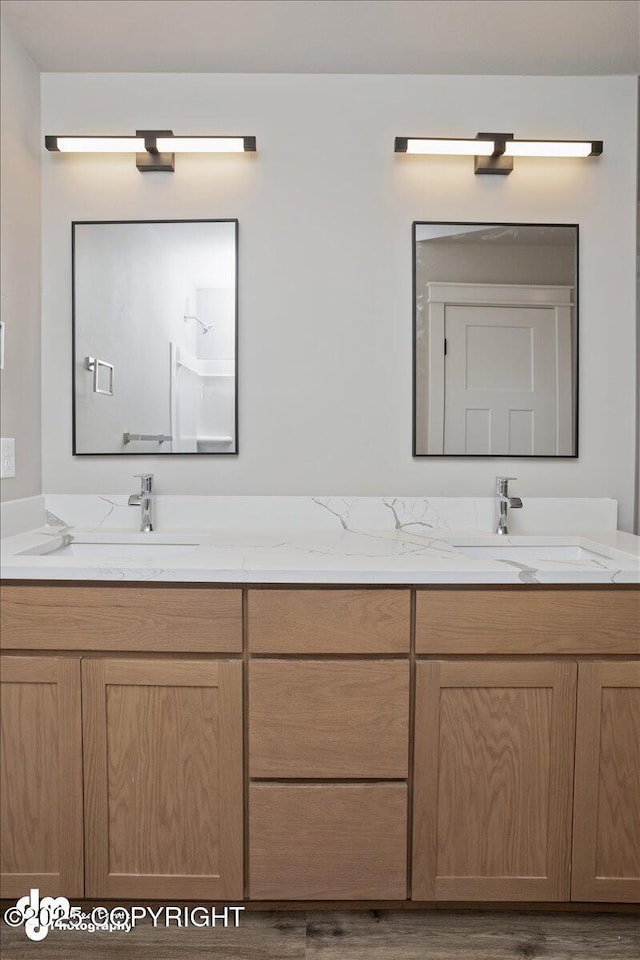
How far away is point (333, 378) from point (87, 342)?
80 centimetres

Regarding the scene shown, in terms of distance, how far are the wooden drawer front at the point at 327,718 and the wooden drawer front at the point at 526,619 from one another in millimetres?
144

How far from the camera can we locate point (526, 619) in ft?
5.13

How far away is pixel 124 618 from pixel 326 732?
1.80 feet

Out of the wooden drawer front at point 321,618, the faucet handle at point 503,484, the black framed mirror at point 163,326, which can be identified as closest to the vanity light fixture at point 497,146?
the black framed mirror at point 163,326

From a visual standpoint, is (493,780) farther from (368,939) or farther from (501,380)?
(501,380)

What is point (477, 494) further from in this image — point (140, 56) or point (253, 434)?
point (140, 56)

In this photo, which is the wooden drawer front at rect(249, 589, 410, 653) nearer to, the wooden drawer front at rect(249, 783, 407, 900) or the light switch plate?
the wooden drawer front at rect(249, 783, 407, 900)

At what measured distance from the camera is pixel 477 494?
2.18m

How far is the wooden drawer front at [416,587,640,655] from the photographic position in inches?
61.5

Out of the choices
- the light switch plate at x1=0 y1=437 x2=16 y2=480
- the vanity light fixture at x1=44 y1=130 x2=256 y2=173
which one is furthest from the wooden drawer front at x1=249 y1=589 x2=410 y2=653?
the vanity light fixture at x1=44 y1=130 x2=256 y2=173

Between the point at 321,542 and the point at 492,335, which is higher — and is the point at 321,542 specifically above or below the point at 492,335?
below

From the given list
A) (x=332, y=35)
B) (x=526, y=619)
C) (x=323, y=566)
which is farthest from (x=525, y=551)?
(x=332, y=35)

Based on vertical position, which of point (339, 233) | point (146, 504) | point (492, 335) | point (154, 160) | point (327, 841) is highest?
point (154, 160)

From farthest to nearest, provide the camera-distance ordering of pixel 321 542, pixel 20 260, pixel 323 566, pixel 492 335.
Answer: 1. pixel 492 335
2. pixel 20 260
3. pixel 321 542
4. pixel 323 566
